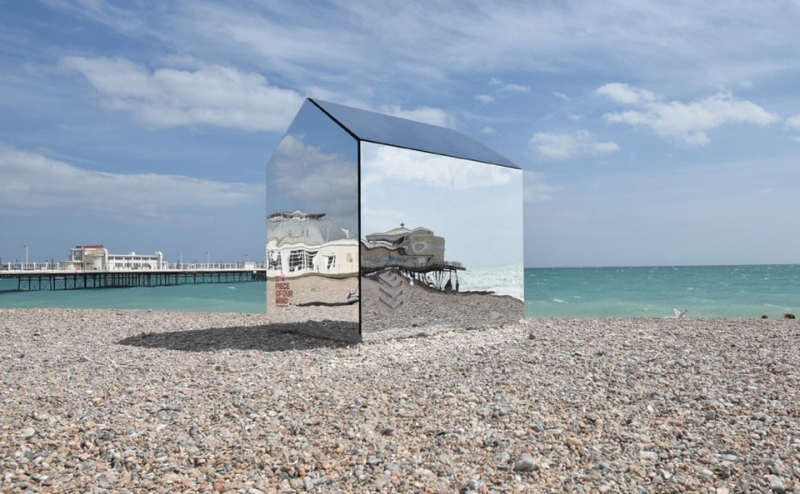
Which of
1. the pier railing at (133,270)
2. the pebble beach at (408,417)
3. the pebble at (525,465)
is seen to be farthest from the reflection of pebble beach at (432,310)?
the pier railing at (133,270)

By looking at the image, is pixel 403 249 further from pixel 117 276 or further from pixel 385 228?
pixel 117 276

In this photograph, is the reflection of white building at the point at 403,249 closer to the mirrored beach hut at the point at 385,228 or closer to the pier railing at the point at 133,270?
the mirrored beach hut at the point at 385,228

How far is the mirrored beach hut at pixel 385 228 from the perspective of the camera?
8.68m

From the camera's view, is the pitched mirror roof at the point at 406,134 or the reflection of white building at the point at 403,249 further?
the pitched mirror roof at the point at 406,134

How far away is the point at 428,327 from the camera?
9555 mm

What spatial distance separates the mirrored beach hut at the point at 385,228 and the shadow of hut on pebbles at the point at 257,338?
7 cm

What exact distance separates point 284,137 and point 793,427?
8.88 meters

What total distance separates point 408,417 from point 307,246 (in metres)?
5.21

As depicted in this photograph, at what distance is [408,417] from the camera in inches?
204

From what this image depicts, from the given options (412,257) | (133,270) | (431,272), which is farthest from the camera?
(133,270)

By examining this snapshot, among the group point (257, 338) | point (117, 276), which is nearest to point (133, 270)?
point (117, 276)

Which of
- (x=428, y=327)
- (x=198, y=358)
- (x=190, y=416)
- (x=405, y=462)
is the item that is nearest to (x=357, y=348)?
(x=428, y=327)

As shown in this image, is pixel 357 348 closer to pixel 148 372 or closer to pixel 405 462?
pixel 148 372

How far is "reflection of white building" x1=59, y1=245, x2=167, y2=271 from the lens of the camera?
2494 inches
